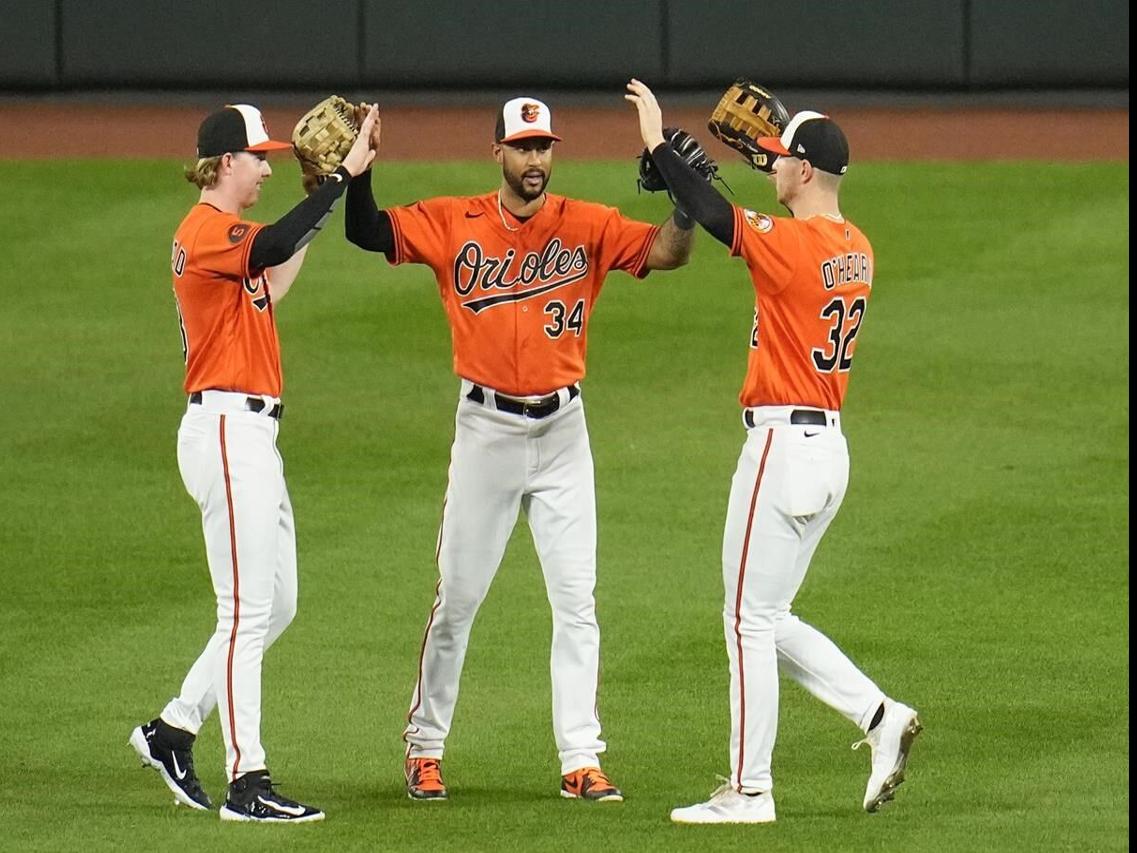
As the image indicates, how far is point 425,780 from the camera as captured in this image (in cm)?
622

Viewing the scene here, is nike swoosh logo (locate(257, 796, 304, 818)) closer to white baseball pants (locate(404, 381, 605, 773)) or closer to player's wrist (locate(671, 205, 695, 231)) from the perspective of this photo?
white baseball pants (locate(404, 381, 605, 773))

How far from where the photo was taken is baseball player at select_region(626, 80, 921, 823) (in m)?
5.75

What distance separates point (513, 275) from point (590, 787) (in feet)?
4.97

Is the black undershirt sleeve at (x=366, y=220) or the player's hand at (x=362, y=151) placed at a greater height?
the player's hand at (x=362, y=151)

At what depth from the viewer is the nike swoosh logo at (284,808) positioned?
226 inches

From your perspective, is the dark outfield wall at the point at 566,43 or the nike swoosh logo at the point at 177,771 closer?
the nike swoosh logo at the point at 177,771

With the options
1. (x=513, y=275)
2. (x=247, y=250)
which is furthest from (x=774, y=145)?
(x=247, y=250)

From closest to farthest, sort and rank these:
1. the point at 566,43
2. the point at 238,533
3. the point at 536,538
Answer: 1. the point at 238,533
2. the point at 536,538
3. the point at 566,43

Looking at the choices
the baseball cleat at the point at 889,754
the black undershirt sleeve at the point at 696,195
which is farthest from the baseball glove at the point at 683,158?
the baseball cleat at the point at 889,754

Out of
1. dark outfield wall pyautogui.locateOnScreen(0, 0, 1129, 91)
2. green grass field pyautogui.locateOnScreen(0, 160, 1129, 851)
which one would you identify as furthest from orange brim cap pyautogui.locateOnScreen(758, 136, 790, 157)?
dark outfield wall pyautogui.locateOnScreen(0, 0, 1129, 91)

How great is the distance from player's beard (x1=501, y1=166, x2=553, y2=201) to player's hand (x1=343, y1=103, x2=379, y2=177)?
46cm

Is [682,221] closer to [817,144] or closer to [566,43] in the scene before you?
[817,144]

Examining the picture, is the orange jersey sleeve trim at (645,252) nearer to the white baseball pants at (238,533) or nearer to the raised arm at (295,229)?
the raised arm at (295,229)

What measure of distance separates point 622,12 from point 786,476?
12.1 meters
